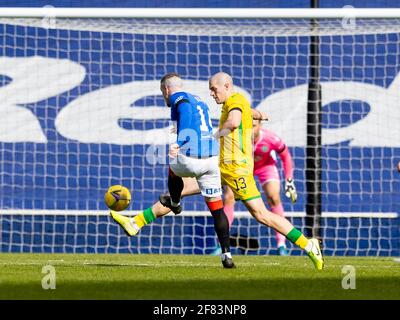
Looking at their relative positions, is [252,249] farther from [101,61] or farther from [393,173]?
[101,61]

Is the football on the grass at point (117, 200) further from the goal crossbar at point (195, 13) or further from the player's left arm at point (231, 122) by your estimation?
the player's left arm at point (231, 122)

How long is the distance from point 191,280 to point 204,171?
159cm

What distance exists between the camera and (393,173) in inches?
636

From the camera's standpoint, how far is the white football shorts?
10641 millimetres

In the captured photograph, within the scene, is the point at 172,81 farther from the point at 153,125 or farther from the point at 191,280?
the point at 153,125

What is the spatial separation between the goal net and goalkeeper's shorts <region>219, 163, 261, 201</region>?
16.9 ft

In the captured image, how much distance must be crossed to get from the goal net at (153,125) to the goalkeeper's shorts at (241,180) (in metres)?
5.15

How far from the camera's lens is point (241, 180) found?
35.2ft

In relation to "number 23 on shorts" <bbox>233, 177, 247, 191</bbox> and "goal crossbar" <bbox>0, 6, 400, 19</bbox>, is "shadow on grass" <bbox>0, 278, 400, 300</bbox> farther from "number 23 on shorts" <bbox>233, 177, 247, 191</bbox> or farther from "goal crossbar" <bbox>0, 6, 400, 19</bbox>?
"goal crossbar" <bbox>0, 6, 400, 19</bbox>

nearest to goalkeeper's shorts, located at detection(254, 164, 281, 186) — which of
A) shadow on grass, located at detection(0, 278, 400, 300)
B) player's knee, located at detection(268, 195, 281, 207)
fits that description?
player's knee, located at detection(268, 195, 281, 207)

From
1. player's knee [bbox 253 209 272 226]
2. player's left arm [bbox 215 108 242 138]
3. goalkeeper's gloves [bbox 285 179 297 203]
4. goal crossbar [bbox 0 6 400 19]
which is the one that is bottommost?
player's knee [bbox 253 209 272 226]
